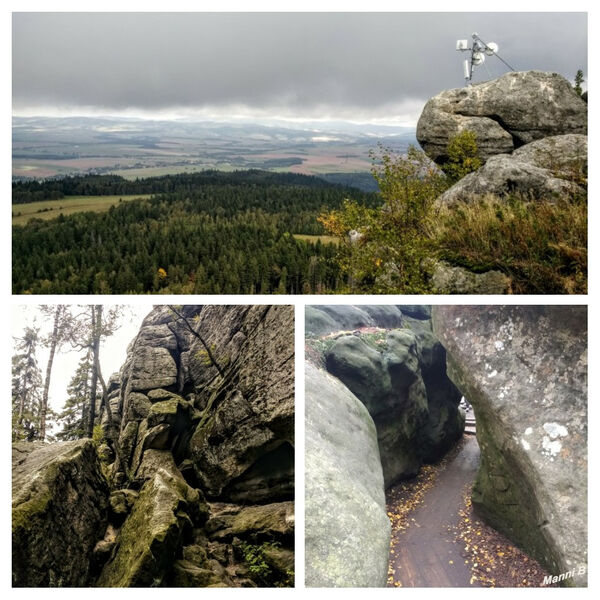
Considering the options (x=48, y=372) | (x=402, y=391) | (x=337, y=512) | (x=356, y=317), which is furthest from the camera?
(x=402, y=391)

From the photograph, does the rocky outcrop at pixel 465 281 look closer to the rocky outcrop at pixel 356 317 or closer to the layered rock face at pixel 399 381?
the layered rock face at pixel 399 381

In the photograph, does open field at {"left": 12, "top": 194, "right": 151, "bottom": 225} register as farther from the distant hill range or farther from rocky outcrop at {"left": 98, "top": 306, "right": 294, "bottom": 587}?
rocky outcrop at {"left": 98, "top": 306, "right": 294, "bottom": 587}

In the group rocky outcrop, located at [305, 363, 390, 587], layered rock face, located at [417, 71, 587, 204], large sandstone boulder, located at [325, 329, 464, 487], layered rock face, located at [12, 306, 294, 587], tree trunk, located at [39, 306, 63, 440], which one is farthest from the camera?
layered rock face, located at [417, 71, 587, 204]

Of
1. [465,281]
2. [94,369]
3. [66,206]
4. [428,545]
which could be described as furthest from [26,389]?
[66,206]

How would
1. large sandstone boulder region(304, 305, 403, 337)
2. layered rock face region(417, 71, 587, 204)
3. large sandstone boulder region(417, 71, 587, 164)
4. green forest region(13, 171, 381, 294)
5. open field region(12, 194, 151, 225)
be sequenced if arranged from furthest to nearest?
open field region(12, 194, 151, 225) → green forest region(13, 171, 381, 294) → large sandstone boulder region(417, 71, 587, 164) → layered rock face region(417, 71, 587, 204) → large sandstone boulder region(304, 305, 403, 337)

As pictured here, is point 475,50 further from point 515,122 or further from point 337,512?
point 337,512

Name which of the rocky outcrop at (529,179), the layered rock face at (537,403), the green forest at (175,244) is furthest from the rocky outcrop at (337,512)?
the rocky outcrop at (529,179)

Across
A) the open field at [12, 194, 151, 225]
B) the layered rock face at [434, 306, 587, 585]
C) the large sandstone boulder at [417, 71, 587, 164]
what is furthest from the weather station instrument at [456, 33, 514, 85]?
the open field at [12, 194, 151, 225]
